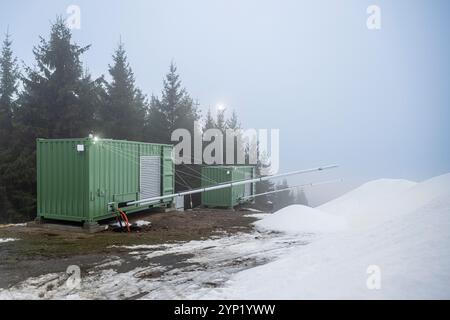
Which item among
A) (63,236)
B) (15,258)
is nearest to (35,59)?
(63,236)

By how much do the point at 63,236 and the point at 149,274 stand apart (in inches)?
200

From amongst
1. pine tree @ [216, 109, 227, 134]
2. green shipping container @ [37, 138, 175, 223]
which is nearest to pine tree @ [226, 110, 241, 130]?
pine tree @ [216, 109, 227, 134]

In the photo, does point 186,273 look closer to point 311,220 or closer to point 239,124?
point 311,220

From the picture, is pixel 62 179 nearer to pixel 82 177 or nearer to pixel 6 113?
pixel 82 177

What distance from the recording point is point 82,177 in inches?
422

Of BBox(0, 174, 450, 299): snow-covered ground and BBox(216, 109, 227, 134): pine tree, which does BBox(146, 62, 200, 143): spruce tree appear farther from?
BBox(0, 174, 450, 299): snow-covered ground

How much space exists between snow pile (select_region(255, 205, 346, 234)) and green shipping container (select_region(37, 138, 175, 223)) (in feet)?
18.4

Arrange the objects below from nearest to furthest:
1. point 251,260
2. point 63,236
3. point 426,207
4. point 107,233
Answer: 1. point 251,260
2. point 426,207
3. point 63,236
4. point 107,233

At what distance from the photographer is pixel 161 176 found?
590 inches

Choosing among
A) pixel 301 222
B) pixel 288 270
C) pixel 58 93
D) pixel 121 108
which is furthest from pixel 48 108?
pixel 288 270

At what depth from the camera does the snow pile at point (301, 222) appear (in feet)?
34.5

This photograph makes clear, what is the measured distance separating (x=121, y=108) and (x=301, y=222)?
67.4 ft

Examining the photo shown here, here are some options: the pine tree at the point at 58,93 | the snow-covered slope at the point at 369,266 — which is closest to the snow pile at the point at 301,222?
the snow-covered slope at the point at 369,266

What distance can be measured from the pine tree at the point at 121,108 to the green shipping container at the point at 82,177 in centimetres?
1376
